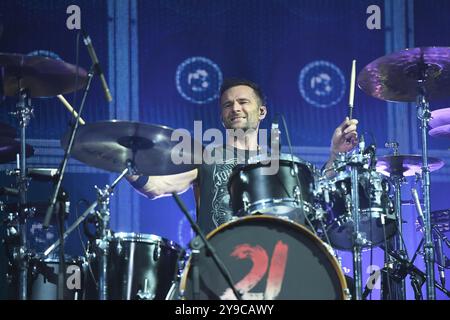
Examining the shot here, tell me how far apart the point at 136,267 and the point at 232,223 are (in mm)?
980

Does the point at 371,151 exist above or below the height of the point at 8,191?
above

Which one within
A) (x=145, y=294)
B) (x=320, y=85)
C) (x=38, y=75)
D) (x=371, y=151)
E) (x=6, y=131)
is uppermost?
(x=320, y=85)

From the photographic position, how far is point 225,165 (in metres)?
4.62

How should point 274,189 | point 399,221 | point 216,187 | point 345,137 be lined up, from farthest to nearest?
1. point 399,221
2. point 216,187
3. point 345,137
4. point 274,189

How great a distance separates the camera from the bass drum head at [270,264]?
332 centimetres

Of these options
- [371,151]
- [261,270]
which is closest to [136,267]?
[261,270]

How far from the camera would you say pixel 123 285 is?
4082mm

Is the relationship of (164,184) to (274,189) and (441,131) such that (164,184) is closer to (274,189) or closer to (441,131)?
(274,189)

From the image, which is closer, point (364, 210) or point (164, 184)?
point (364, 210)

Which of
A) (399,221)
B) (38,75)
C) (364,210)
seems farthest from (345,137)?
(38,75)

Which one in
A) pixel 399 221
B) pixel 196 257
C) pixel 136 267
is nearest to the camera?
pixel 196 257

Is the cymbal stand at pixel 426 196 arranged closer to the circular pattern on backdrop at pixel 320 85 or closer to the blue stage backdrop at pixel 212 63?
the blue stage backdrop at pixel 212 63

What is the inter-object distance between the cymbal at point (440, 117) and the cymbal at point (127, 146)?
78.0 inches
